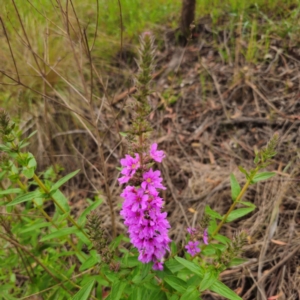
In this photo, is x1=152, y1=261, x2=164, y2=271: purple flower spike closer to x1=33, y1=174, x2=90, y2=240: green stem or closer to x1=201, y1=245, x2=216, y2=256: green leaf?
x1=201, y1=245, x2=216, y2=256: green leaf

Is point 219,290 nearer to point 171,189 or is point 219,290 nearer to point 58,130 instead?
point 171,189

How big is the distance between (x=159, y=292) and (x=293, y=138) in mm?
2498

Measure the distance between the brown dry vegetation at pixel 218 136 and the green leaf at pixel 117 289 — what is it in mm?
1221

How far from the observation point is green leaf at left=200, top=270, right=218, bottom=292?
1.80m

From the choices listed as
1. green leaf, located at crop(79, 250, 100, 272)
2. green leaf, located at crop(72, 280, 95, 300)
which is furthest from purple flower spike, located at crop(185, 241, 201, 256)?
green leaf, located at crop(72, 280, 95, 300)

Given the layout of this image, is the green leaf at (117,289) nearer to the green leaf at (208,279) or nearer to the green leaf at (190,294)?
the green leaf at (190,294)

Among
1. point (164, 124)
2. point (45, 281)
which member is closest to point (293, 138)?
point (164, 124)

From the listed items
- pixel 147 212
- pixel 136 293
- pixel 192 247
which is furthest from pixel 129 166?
pixel 192 247

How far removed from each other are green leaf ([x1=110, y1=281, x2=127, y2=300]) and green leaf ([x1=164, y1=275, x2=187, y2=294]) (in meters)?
0.28

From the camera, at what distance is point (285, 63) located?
451 centimetres

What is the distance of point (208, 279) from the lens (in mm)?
1850

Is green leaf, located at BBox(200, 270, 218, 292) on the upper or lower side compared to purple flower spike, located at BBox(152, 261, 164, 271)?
upper

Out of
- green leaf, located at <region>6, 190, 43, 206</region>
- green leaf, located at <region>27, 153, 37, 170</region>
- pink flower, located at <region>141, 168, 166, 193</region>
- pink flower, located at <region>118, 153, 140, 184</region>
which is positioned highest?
pink flower, located at <region>118, 153, 140, 184</region>

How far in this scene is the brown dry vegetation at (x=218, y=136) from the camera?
3035mm
